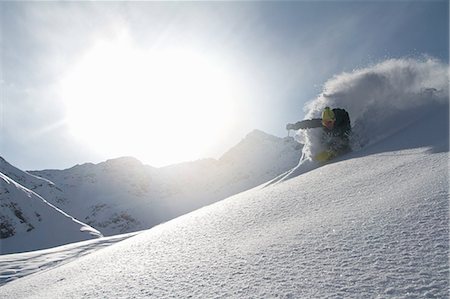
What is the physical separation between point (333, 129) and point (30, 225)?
4201 centimetres

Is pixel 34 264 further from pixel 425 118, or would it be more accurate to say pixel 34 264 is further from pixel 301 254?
pixel 425 118

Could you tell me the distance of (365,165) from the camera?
5.61 meters

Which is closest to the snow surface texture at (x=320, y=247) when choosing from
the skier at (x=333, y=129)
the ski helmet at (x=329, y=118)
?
the skier at (x=333, y=129)

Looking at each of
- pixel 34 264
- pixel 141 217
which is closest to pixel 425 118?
pixel 34 264

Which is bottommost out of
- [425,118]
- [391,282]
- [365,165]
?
[391,282]

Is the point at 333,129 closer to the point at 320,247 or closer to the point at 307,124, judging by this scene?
the point at 307,124

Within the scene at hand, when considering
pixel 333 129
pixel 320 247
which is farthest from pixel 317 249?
pixel 333 129

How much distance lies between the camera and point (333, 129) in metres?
9.16

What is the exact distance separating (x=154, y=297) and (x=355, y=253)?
175cm

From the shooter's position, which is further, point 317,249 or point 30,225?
point 30,225

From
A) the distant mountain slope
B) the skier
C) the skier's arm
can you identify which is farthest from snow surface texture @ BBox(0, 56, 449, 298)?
the skier's arm

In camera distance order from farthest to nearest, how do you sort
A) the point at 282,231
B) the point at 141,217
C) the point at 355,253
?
1. the point at 141,217
2. the point at 282,231
3. the point at 355,253

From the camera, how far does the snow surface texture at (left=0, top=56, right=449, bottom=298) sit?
216 cm

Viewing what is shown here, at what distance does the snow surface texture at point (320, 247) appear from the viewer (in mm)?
2164
